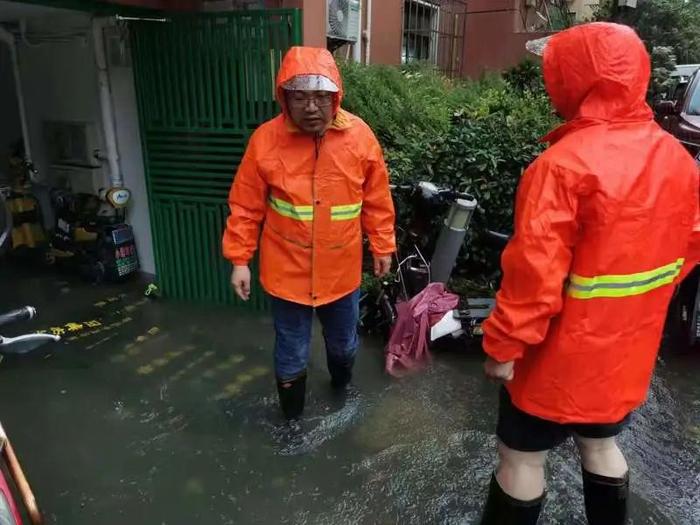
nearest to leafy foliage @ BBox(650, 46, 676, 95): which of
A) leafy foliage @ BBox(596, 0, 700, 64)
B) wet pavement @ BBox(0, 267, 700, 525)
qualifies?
leafy foliage @ BBox(596, 0, 700, 64)

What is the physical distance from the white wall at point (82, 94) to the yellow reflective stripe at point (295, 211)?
2493 millimetres

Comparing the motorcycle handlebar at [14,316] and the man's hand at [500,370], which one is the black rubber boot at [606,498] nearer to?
the man's hand at [500,370]

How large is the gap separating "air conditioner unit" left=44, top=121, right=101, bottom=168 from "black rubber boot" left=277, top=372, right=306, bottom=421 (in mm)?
3089

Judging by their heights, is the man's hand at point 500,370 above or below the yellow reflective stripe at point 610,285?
below

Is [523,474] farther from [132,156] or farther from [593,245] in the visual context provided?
[132,156]

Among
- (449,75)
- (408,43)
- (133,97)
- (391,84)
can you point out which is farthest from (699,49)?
(133,97)

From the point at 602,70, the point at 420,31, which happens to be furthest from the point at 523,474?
the point at 420,31

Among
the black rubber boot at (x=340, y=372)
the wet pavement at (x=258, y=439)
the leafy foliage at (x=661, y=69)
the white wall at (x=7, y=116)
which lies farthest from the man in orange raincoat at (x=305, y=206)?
the leafy foliage at (x=661, y=69)

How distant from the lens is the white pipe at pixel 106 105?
4453 millimetres

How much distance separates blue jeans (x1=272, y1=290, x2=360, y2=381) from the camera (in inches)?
114

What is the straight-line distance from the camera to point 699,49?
52.3 ft

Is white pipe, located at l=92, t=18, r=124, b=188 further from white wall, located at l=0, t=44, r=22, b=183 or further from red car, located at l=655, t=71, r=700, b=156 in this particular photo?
red car, located at l=655, t=71, r=700, b=156

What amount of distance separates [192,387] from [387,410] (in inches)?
45.5

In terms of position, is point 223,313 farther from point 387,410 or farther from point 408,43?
point 408,43
